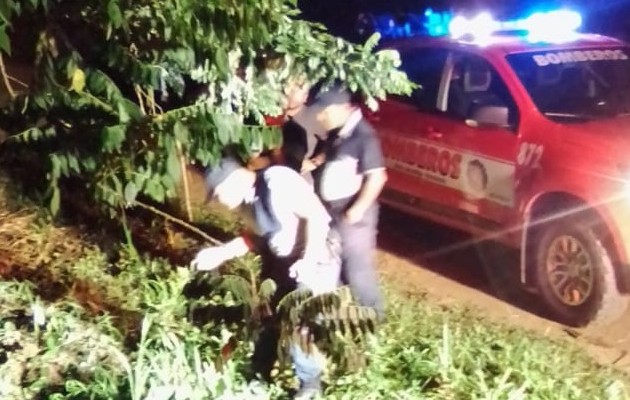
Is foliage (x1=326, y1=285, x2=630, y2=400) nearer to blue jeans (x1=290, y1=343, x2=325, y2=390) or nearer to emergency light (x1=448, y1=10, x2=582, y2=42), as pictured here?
blue jeans (x1=290, y1=343, x2=325, y2=390)

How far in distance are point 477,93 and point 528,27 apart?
0.80 m

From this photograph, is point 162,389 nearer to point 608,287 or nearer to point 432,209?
point 608,287

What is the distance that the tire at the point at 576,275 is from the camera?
5949 millimetres

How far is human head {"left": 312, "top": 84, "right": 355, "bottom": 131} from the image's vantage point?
4.37 metres

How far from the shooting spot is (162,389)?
4008 mm

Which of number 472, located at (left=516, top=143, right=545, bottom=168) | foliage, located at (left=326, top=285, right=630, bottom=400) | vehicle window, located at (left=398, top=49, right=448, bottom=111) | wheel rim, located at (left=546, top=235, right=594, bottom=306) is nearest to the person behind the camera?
foliage, located at (left=326, top=285, right=630, bottom=400)

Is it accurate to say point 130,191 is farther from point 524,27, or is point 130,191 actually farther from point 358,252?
point 524,27

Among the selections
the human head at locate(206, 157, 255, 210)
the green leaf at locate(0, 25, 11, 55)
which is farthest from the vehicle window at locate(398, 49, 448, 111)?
the green leaf at locate(0, 25, 11, 55)

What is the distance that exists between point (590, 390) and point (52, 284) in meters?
2.97

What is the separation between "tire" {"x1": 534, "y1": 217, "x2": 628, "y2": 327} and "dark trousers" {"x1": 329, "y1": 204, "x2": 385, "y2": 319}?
194 cm

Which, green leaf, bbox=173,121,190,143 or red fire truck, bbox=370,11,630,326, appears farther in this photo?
red fire truck, bbox=370,11,630,326

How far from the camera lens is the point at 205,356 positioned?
15.9 feet

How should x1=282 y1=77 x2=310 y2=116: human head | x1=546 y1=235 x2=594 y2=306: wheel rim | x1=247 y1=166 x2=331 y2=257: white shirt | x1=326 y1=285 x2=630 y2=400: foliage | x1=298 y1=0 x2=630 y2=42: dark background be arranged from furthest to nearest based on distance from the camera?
x1=298 y1=0 x2=630 y2=42: dark background, x1=546 y1=235 x2=594 y2=306: wheel rim, x1=282 y1=77 x2=310 y2=116: human head, x1=326 y1=285 x2=630 y2=400: foliage, x1=247 y1=166 x2=331 y2=257: white shirt

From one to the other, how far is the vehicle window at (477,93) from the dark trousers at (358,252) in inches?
88.4
